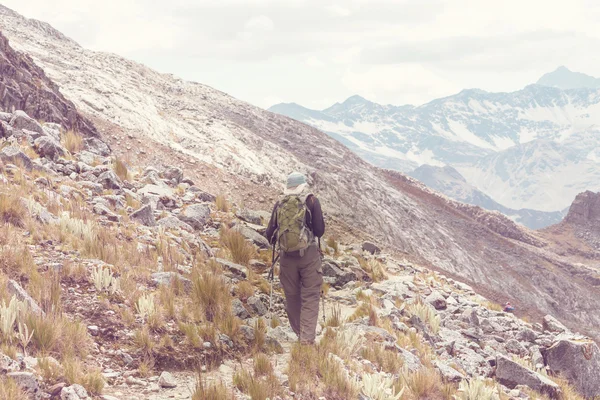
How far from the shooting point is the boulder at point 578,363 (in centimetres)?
917

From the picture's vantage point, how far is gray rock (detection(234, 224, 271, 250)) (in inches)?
475

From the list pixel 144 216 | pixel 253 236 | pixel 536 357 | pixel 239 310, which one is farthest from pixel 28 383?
pixel 536 357

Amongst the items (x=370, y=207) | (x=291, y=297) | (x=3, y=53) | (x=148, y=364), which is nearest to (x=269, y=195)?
(x=3, y=53)

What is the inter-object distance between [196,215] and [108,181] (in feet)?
8.26

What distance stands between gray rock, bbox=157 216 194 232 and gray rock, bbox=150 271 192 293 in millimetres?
2977

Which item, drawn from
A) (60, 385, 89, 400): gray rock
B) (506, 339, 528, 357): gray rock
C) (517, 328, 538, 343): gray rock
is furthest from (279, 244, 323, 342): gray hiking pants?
(517, 328, 538, 343): gray rock

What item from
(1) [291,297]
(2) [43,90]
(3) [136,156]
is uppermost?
(2) [43,90]

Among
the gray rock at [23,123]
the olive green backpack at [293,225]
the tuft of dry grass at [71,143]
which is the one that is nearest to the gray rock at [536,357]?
the olive green backpack at [293,225]

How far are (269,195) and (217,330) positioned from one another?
17.5 m

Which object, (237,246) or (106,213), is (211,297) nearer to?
(237,246)

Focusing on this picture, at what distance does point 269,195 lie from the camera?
78.2 feet

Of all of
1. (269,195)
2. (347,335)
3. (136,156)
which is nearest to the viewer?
(347,335)

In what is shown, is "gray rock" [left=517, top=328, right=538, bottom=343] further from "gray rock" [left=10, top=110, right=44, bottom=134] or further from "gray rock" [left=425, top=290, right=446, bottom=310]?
"gray rock" [left=10, top=110, right=44, bottom=134]

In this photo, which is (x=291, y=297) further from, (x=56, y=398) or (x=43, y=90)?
(x=43, y=90)
